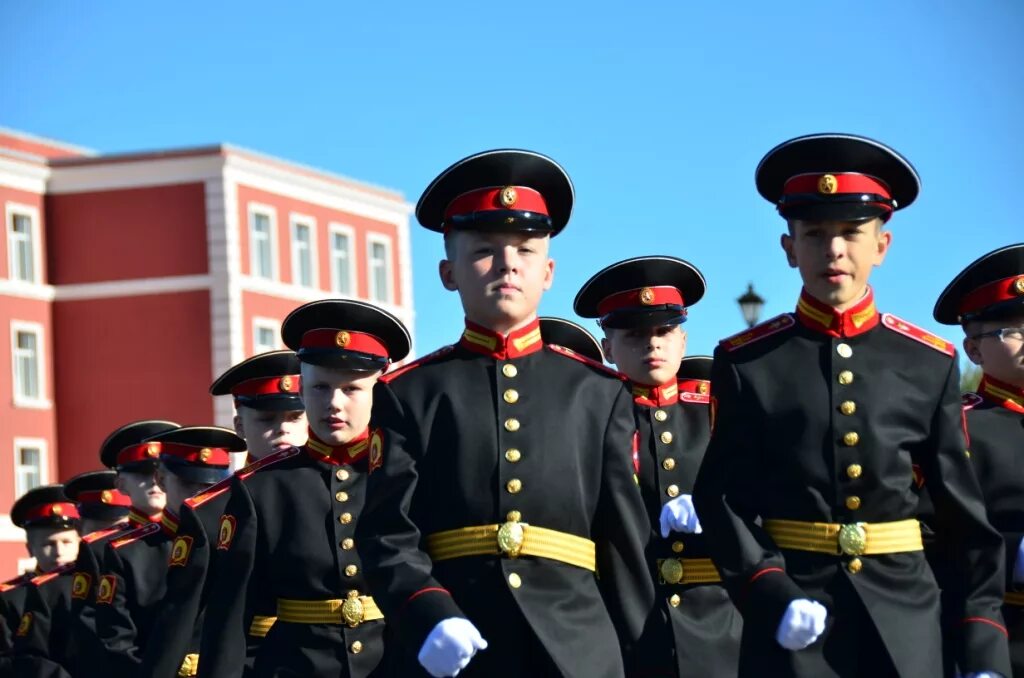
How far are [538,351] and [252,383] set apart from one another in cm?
475

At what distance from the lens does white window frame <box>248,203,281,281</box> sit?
63.0 meters

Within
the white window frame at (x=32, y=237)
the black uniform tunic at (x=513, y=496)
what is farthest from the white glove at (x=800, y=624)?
the white window frame at (x=32, y=237)

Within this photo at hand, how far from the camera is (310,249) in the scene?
217 feet

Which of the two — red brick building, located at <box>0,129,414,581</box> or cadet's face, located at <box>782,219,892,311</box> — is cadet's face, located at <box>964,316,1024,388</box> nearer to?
cadet's face, located at <box>782,219,892,311</box>

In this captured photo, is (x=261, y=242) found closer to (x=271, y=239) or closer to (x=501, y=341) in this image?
(x=271, y=239)

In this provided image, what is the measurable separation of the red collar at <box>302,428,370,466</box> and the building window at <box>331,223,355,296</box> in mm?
56570

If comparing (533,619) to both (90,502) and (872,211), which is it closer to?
(872,211)

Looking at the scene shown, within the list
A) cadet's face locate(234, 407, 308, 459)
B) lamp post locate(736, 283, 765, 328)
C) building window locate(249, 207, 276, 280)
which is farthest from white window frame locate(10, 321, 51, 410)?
cadet's face locate(234, 407, 308, 459)

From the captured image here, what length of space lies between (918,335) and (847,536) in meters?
0.86

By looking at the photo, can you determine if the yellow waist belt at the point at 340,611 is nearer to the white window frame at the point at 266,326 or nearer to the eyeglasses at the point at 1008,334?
the eyeglasses at the point at 1008,334

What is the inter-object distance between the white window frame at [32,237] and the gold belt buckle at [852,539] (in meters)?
54.0

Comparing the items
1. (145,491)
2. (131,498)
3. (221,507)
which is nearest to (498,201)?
(221,507)

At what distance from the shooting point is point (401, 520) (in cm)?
759

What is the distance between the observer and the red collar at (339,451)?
10383 mm
